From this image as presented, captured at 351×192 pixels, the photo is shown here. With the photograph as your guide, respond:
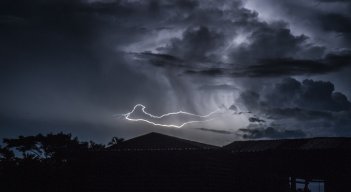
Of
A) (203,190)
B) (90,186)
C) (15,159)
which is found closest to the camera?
(203,190)

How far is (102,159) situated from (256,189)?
33.7ft

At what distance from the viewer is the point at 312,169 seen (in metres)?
26.8

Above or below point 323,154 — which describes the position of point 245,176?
below

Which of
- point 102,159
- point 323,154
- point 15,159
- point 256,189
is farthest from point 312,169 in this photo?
point 15,159

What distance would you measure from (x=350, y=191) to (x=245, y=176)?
6528 mm

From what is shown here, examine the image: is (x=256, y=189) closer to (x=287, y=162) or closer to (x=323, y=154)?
(x=287, y=162)

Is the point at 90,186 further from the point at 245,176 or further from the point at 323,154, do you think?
the point at 323,154

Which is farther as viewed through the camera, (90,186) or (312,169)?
(312,169)

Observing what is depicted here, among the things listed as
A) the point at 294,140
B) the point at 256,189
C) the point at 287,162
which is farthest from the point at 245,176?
the point at 294,140

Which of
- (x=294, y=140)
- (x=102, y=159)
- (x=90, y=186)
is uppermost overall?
(x=294, y=140)

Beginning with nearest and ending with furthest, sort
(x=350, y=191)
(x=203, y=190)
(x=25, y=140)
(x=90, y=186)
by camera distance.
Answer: (x=203, y=190) < (x=90, y=186) < (x=350, y=191) < (x=25, y=140)

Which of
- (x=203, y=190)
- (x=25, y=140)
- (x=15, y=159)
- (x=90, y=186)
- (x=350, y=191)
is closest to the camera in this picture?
(x=203, y=190)

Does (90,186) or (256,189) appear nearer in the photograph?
(90,186)

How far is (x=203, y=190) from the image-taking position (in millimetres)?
22266
